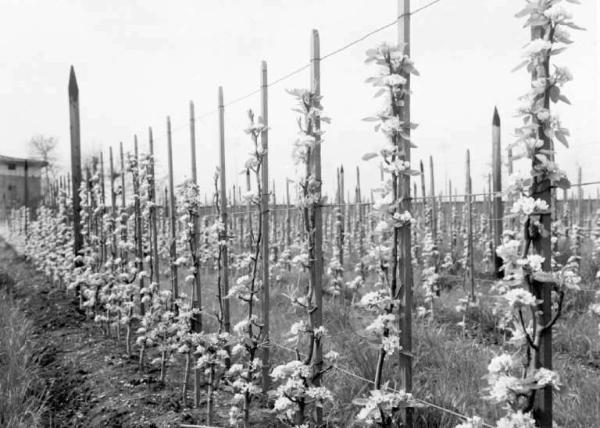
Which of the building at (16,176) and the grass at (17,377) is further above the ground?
the building at (16,176)

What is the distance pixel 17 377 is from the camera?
506 cm

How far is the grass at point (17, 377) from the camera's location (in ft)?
13.8

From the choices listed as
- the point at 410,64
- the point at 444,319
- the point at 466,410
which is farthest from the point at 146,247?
the point at 410,64

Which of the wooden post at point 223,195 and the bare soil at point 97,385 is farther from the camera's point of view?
the wooden post at point 223,195

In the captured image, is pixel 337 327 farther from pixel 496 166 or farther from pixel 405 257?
pixel 496 166

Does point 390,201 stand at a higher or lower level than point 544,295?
higher

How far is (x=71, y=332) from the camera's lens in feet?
25.4

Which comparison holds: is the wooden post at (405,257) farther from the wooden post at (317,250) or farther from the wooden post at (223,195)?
the wooden post at (223,195)

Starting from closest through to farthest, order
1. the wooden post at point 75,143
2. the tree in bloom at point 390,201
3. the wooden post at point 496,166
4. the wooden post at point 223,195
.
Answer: the tree in bloom at point 390,201 < the wooden post at point 223,195 < the wooden post at point 496,166 < the wooden post at point 75,143

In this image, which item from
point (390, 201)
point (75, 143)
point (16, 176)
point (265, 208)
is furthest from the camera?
point (16, 176)

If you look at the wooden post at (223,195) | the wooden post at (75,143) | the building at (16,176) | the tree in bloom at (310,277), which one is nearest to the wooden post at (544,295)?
the tree in bloom at (310,277)

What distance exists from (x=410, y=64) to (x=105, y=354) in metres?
5.22

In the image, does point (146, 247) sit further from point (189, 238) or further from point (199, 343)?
point (199, 343)

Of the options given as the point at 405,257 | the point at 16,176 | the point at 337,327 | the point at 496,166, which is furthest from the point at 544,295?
the point at 16,176
